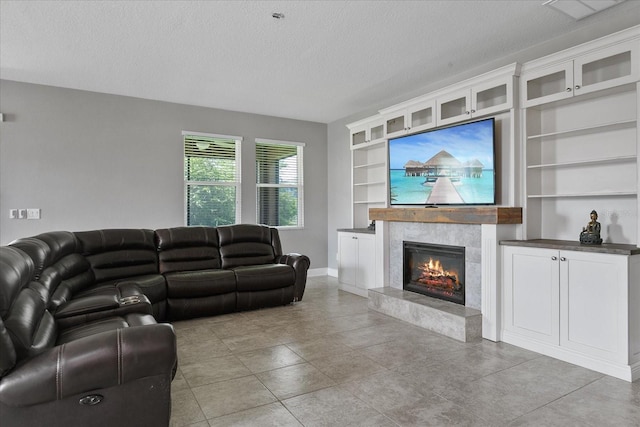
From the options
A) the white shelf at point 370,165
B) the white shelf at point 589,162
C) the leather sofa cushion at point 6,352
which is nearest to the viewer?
the leather sofa cushion at point 6,352

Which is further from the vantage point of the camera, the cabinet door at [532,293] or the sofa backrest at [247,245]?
the sofa backrest at [247,245]

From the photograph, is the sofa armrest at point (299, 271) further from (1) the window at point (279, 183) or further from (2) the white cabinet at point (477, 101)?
(2) the white cabinet at point (477, 101)

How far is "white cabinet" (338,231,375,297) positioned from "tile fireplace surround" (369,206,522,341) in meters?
0.53

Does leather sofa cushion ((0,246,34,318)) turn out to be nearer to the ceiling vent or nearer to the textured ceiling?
the textured ceiling

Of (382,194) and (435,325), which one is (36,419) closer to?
(435,325)

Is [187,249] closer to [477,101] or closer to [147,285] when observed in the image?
[147,285]

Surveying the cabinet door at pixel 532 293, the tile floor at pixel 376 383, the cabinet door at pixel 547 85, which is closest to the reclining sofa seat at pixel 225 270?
the tile floor at pixel 376 383

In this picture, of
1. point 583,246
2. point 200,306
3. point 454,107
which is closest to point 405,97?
point 454,107

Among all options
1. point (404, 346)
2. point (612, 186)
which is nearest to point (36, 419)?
point (404, 346)

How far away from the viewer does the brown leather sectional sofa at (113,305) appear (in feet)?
5.14

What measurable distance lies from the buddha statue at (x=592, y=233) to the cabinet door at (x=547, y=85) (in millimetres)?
1037

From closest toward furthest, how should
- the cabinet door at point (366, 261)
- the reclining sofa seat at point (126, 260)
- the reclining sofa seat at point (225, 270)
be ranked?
1. the reclining sofa seat at point (126, 260)
2. the reclining sofa seat at point (225, 270)
3. the cabinet door at point (366, 261)

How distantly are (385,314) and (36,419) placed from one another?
10.8ft

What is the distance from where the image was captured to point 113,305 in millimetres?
2670
